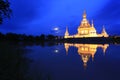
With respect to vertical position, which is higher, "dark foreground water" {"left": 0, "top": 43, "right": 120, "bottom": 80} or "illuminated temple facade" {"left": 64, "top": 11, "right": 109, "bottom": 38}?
"illuminated temple facade" {"left": 64, "top": 11, "right": 109, "bottom": 38}

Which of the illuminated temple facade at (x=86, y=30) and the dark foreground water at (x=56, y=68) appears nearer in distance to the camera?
the dark foreground water at (x=56, y=68)

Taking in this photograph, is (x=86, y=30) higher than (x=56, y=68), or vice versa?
(x=86, y=30)

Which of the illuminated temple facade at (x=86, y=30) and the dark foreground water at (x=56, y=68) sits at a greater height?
the illuminated temple facade at (x=86, y=30)

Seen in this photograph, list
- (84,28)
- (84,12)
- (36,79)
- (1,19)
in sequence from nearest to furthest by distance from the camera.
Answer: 1. (36,79)
2. (1,19)
3. (84,28)
4. (84,12)

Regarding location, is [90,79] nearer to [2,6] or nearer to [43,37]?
[2,6]

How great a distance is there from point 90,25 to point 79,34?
9300 mm

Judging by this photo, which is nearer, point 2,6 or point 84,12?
point 2,6

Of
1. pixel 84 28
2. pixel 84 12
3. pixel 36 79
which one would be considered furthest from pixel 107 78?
pixel 84 12

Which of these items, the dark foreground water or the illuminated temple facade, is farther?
the illuminated temple facade

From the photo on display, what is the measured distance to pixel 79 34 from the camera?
161500 mm

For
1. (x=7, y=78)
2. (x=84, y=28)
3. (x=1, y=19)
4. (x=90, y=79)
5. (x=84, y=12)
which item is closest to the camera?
(x=7, y=78)

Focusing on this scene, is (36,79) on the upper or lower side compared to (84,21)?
lower

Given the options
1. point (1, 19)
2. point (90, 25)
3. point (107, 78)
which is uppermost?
point (90, 25)

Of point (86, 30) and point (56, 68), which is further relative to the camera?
point (86, 30)
